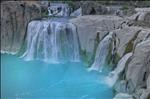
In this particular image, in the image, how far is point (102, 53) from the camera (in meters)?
21.4

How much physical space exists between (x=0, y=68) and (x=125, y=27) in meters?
8.47

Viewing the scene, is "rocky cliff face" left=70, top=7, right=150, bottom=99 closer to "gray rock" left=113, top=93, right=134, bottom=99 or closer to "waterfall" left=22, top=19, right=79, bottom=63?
"gray rock" left=113, top=93, right=134, bottom=99

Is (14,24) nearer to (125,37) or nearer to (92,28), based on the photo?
(92,28)

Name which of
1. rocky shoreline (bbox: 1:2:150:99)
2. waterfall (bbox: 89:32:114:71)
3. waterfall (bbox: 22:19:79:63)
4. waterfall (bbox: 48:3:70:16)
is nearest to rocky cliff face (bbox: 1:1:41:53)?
rocky shoreline (bbox: 1:2:150:99)

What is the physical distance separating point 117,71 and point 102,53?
308cm

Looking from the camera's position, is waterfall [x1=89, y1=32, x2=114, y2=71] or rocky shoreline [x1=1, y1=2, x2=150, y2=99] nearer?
rocky shoreline [x1=1, y1=2, x2=150, y2=99]

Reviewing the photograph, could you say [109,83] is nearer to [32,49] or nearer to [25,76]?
[25,76]

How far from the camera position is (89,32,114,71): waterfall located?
21.1 metres

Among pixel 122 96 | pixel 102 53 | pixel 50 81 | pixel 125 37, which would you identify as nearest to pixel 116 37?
pixel 125 37

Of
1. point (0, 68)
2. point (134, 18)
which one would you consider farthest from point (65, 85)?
point (134, 18)

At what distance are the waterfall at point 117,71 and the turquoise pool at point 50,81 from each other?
13.6 inches

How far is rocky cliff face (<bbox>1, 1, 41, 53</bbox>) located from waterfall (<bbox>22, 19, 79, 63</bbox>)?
841mm

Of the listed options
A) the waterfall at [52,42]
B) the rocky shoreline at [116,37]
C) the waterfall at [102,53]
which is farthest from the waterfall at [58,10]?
the waterfall at [102,53]

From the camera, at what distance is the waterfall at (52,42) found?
24.2m
